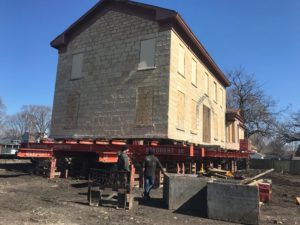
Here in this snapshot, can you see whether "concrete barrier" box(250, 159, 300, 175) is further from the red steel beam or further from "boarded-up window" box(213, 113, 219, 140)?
the red steel beam

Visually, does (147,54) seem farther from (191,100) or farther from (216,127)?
(216,127)

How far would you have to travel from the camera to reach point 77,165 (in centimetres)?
1605

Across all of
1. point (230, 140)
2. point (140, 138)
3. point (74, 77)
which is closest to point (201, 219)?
point (140, 138)

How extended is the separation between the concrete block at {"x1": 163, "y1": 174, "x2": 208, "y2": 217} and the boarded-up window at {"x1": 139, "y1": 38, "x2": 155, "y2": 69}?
28.2ft

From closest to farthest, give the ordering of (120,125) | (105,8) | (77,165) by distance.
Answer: (77,165), (120,125), (105,8)

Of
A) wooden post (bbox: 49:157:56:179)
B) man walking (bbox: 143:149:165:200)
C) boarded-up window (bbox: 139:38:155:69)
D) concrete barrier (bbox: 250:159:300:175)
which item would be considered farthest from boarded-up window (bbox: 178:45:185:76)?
concrete barrier (bbox: 250:159:300:175)

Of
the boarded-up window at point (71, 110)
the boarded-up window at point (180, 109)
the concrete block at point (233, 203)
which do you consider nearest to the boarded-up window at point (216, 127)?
the boarded-up window at point (180, 109)

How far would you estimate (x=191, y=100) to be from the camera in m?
19.6

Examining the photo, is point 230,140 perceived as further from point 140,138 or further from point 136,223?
point 136,223

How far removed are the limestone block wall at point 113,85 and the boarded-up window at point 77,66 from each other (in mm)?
199

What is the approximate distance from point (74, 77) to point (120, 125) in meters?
4.76

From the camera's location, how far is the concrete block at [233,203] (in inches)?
325

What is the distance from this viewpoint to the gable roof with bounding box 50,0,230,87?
1700 centimetres


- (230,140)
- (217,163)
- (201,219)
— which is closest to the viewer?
(201,219)
